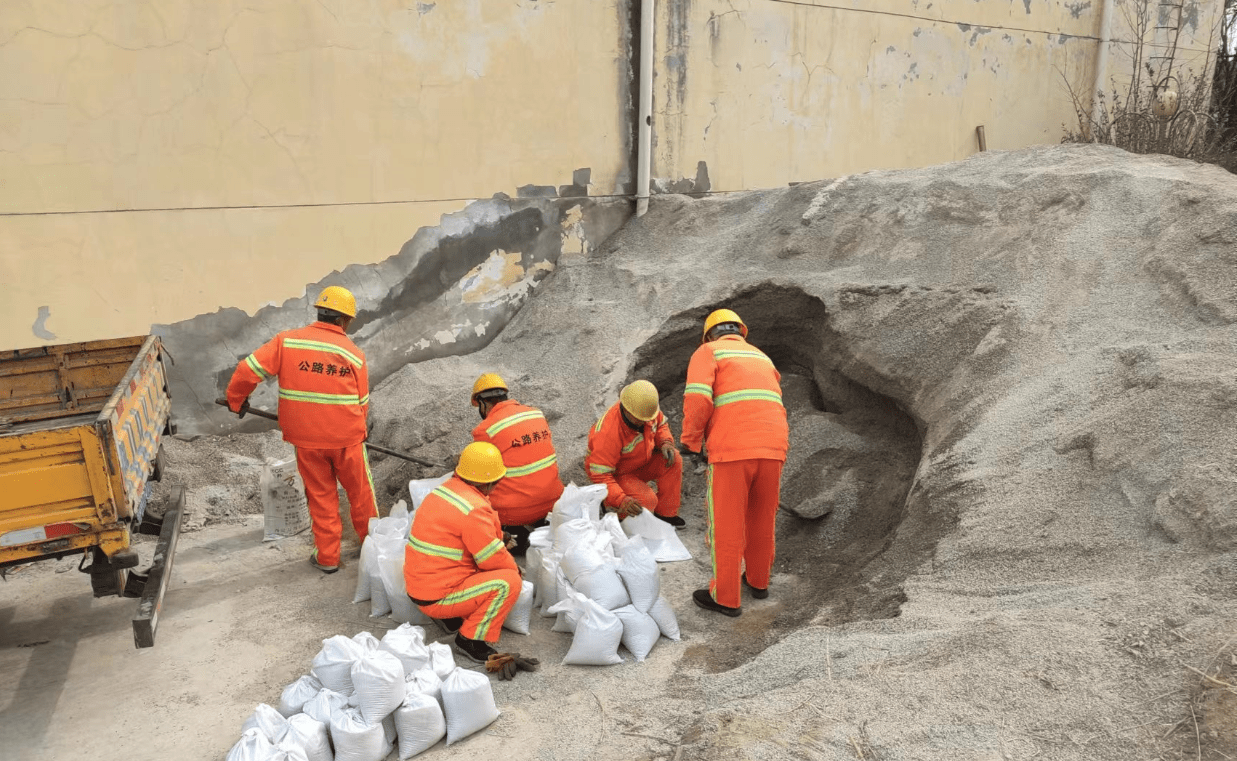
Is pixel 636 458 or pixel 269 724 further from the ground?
pixel 636 458

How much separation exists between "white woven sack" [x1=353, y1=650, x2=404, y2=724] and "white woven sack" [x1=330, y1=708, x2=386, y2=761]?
0.13 feet

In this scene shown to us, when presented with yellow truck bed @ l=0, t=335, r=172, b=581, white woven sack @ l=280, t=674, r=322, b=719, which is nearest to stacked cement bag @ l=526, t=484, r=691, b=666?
white woven sack @ l=280, t=674, r=322, b=719

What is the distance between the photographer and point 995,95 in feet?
38.2

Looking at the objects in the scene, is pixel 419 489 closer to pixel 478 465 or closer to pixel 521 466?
pixel 521 466

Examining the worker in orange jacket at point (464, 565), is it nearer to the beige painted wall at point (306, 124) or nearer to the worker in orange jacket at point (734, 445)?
the worker in orange jacket at point (734, 445)

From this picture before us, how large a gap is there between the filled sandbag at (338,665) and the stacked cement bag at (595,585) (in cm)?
102

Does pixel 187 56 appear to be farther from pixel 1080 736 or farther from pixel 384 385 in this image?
pixel 1080 736

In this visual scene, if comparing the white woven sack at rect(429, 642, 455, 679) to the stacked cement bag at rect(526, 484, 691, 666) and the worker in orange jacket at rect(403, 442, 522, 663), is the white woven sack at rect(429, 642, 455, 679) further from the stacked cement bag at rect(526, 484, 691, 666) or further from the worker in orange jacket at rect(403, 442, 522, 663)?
the stacked cement bag at rect(526, 484, 691, 666)

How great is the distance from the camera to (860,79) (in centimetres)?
Result: 1017

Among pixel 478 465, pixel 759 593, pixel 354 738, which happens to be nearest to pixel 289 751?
pixel 354 738

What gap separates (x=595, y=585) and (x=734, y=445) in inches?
38.8

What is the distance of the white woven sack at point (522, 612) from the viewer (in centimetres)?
441

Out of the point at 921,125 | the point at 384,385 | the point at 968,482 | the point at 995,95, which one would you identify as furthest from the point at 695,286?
the point at 995,95

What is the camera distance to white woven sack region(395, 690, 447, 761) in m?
3.40
